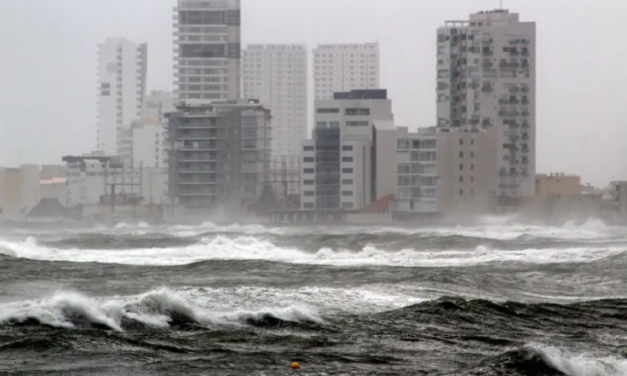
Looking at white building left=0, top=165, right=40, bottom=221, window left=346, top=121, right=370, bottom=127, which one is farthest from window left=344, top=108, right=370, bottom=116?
white building left=0, top=165, right=40, bottom=221

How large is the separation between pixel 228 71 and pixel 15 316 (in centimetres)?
15370

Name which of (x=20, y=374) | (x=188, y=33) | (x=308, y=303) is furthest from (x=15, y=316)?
(x=188, y=33)

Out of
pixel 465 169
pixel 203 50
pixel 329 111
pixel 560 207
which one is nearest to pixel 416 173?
pixel 465 169

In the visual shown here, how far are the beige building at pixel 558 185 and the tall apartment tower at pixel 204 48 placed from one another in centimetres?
4880

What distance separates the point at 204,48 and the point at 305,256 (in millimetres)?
118431

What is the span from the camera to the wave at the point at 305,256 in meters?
51.0

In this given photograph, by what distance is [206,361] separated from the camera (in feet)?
63.3

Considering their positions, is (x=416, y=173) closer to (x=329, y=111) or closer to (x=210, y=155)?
(x=329, y=111)

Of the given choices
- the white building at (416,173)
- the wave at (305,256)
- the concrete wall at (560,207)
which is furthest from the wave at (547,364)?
the concrete wall at (560,207)

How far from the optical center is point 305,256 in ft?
192

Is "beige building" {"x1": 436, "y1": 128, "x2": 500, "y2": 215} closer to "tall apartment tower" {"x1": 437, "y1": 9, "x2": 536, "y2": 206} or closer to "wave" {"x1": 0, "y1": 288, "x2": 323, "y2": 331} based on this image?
"tall apartment tower" {"x1": 437, "y1": 9, "x2": 536, "y2": 206}

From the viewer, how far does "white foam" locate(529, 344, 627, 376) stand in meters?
18.2

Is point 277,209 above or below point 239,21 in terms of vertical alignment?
below

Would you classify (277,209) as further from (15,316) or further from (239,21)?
(15,316)
